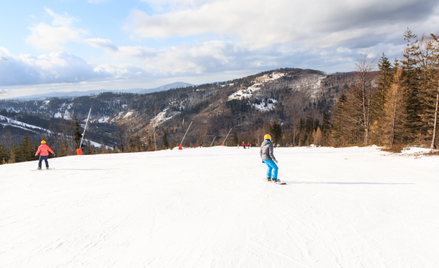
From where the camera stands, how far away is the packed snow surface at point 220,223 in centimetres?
389

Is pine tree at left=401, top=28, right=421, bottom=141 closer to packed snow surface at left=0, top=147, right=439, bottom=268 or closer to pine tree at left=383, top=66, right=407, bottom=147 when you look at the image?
pine tree at left=383, top=66, right=407, bottom=147

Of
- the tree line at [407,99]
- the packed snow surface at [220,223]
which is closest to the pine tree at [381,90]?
the tree line at [407,99]

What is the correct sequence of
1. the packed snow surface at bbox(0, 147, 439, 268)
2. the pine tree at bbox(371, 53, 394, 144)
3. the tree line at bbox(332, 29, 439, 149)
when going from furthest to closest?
the pine tree at bbox(371, 53, 394, 144), the tree line at bbox(332, 29, 439, 149), the packed snow surface at bbox(0, 147, 439, 268)

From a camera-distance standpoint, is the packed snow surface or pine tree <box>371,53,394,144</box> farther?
pine tree <box>371,53,394,144</box>

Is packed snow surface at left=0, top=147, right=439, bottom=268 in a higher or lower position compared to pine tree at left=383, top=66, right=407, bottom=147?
lower

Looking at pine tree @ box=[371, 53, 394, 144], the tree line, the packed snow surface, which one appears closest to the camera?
the packed snow surface

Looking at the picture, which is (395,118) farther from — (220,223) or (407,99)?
(220,223)

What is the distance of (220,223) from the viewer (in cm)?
523

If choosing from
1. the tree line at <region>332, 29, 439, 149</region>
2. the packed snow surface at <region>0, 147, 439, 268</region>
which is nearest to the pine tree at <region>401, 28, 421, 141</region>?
the tree line at <region>332, 29, 439, 149</region>

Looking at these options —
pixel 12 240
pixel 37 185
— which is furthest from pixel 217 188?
pixel 37 185

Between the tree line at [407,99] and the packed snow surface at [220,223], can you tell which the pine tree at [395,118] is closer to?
the tree line at [407,99]

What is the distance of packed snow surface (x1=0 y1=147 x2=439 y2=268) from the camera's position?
3.89 meters

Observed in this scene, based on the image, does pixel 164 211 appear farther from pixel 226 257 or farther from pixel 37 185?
pixel 37 185

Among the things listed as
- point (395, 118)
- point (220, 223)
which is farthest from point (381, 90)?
point (220, 223)
